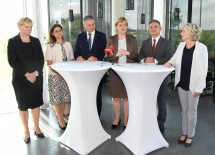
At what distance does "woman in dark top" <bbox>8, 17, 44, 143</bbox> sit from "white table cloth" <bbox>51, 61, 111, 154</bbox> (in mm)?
374

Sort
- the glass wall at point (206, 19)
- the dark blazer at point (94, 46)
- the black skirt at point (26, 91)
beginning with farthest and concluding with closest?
1. the glass wall at point (206, 19)
2. the dark blazer at point (94, 46)
3. the black skirt at point (26, 91)

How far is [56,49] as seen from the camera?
3715mm

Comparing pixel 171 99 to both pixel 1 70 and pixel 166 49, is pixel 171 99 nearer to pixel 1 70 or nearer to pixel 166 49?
pixel 166 49

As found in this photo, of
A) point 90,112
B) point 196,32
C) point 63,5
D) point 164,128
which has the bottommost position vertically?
point 164,128

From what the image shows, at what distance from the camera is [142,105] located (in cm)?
301

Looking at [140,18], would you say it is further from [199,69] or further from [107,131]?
[199,69]

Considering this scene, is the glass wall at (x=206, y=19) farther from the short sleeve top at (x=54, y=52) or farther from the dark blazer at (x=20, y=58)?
the dark blazer at (x=20, y=58)

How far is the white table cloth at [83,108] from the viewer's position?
3.02 metres

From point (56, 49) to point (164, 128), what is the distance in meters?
1.92

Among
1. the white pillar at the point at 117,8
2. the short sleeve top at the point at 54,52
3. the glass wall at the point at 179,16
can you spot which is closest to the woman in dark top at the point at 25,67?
the short sleeve top at the point at 54,52

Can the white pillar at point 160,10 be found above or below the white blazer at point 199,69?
above

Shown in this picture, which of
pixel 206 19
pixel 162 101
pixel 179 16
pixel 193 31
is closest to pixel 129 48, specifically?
pixel 162 101

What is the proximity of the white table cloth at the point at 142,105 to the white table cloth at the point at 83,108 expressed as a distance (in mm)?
301

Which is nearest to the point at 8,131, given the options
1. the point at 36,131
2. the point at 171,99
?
the point at 36,131
